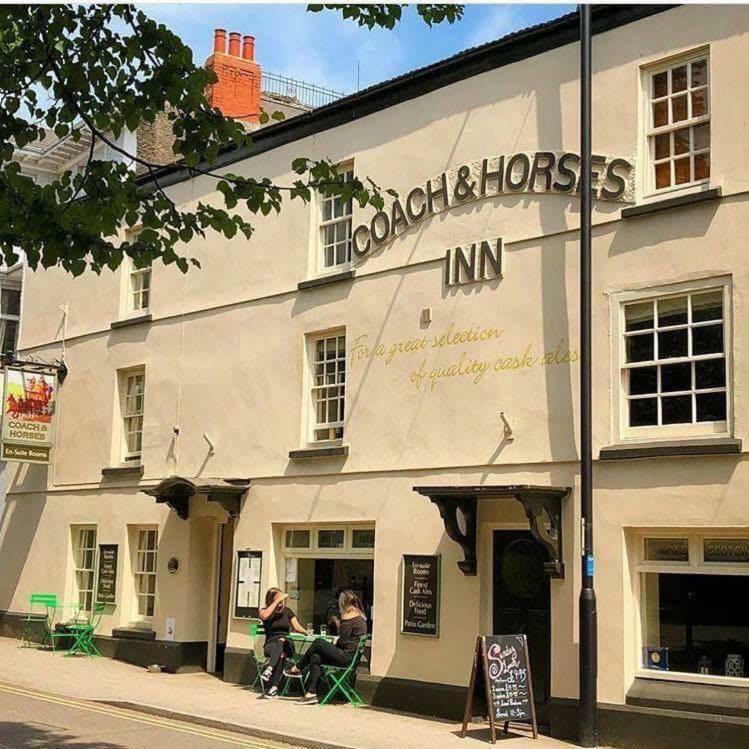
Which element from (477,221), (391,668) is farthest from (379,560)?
(477,221)

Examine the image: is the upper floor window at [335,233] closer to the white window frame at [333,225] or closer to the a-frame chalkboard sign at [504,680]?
the white window frame at [333,225]

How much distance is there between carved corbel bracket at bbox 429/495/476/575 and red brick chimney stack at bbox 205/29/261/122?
12.5 m

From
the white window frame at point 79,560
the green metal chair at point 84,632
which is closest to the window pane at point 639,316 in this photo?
the green metal chair at point 84,632

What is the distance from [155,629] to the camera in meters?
19.0

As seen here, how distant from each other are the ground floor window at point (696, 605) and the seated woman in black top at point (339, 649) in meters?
4.04

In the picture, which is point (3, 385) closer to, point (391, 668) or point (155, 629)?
point (155, 629)

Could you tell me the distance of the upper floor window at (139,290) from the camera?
68.8 feet

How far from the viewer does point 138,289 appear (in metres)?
21.2

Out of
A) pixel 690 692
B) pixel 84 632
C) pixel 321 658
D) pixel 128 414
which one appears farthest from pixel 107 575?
pixel 690 692

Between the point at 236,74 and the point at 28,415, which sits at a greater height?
the point at 236,74

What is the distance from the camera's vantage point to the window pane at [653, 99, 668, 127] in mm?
13312

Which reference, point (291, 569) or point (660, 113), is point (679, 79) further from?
point (291, 569)

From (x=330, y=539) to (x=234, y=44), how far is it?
12499mm

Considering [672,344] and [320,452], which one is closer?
[672,344]
